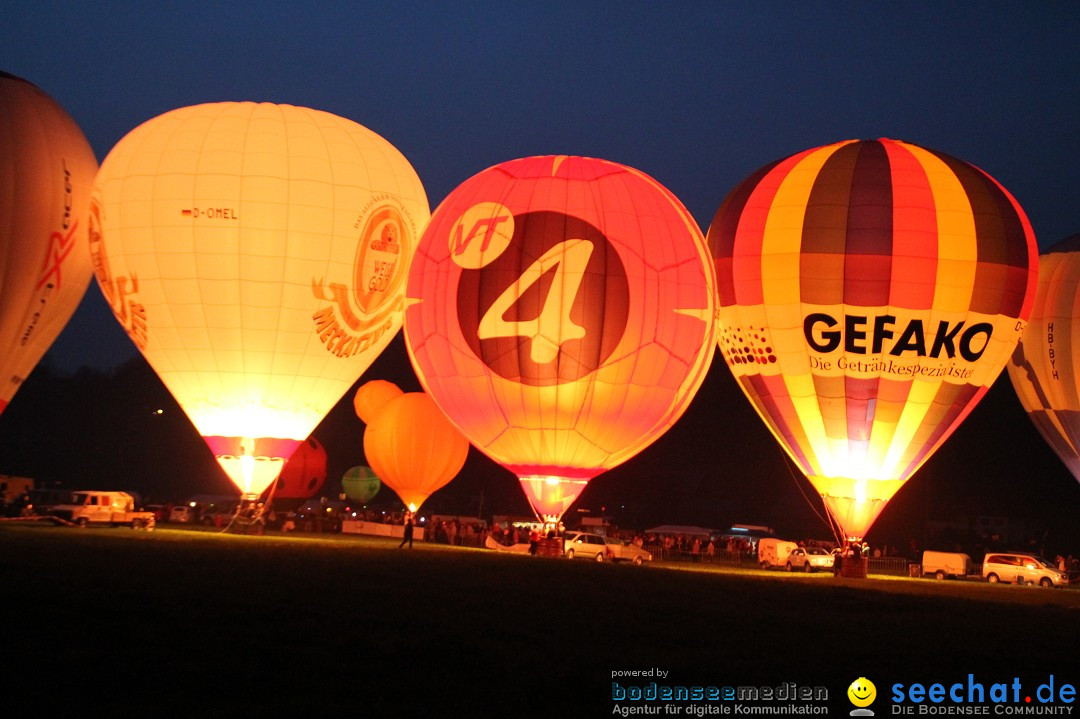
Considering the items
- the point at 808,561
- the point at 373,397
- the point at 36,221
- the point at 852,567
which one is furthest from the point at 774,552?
the point at 36,221

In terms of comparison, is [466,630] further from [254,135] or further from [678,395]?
[254,135]

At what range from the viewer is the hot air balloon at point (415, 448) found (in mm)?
36625

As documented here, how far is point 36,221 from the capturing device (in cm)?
2383

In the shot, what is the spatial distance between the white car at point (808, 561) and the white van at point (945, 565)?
7.65 feet

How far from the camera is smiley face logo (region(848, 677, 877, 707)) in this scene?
1050 centimetres

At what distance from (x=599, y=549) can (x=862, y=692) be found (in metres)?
17.4

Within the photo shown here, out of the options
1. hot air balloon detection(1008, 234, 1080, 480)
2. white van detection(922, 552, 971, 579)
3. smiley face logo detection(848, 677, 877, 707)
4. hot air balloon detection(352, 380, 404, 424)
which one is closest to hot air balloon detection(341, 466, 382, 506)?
hot air balloon detection(352, 380, 404, 424)

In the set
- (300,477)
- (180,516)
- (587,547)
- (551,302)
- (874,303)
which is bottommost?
(587,547)

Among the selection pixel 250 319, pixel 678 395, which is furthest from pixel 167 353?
pixel 678 395

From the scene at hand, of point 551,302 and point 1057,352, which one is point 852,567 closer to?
point 551,302

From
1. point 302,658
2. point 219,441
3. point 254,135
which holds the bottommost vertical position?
point 302,658

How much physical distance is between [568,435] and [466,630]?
31.2 feet

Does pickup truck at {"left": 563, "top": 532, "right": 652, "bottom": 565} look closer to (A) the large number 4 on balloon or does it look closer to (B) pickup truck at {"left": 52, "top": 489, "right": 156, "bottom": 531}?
(A) the large number 4 on balloon

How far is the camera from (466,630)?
1239 cm
